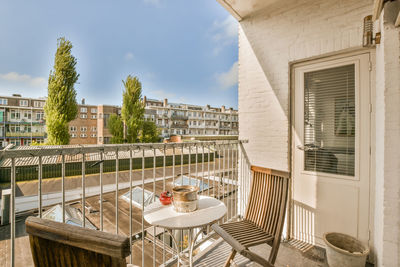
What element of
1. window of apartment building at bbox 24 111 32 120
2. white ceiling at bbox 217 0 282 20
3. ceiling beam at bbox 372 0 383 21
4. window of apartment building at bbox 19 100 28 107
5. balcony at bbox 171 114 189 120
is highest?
window of apartment building at bbox 19 100 28 107

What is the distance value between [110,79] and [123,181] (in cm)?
4241

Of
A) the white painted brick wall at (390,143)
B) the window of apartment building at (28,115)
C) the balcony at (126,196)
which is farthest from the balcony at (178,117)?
the white painted brick wall at (390,143)

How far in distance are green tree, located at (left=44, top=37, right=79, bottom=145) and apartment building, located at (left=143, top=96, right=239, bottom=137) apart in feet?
65.5

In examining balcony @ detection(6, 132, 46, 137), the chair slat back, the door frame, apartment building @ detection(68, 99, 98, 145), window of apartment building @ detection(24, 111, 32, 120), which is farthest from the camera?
window of apartment building @ detection(24, 111, 32, 120)

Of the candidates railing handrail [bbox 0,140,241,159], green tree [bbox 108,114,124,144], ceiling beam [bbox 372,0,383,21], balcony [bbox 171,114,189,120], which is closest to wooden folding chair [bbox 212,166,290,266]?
railing handrail [bbox 0,140,241,159]

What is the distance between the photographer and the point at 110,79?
48.9m

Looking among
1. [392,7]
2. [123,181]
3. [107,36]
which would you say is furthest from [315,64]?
[107,36]

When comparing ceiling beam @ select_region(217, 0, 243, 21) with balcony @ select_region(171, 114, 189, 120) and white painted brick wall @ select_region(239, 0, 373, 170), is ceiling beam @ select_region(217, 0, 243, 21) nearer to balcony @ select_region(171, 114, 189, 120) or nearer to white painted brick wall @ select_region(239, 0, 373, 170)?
white painted brick wall @ select_region(239, 0, 373, 170)

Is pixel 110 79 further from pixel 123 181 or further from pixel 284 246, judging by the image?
pixel 284 246

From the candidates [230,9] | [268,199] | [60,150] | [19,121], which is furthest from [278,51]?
[19,121]

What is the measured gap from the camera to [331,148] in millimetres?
2240

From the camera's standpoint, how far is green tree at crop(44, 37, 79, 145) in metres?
14.2

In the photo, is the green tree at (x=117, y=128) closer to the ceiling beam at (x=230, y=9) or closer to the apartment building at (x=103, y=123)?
the apartment building at (x=103, y=123)

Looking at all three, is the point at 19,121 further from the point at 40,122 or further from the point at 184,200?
the point at 184,200
